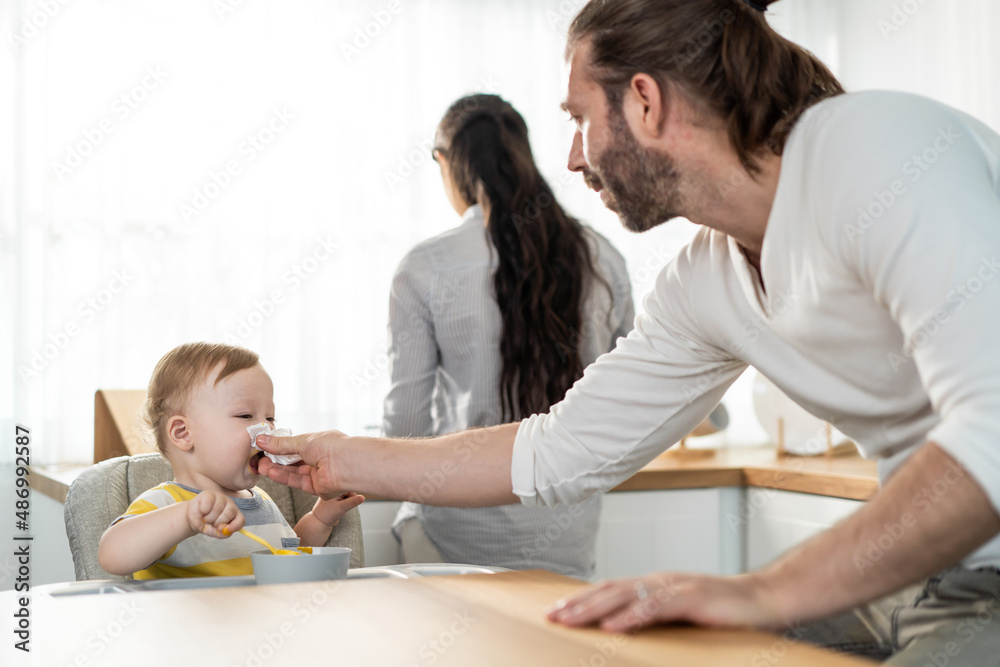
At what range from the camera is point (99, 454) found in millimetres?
1870

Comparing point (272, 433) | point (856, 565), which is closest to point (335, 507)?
point (272, 433)

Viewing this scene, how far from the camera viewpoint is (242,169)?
252cm

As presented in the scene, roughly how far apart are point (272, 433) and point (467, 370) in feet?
1.80

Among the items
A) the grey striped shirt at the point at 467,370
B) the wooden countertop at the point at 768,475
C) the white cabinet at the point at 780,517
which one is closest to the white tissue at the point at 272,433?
the grey striped shirt at the point at 467,370

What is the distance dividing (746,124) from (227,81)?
184 centimetres

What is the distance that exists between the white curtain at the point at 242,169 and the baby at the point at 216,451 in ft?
3.36

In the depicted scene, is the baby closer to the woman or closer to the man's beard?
the woman

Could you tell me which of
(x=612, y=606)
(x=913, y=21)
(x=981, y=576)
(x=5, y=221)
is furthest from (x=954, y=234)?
(x=913, y=21)

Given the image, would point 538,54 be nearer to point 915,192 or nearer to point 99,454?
point 99,454

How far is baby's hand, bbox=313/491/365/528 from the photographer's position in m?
1.38

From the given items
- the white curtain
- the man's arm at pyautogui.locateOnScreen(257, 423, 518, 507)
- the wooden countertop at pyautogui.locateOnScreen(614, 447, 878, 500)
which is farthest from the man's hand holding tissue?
the white curtain

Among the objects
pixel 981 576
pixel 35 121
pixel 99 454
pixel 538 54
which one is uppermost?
pixel 538 54

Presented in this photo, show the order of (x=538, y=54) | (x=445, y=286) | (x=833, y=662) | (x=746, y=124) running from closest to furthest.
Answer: (x=833, y=662) → (x=746, y=124) → (x=445, y=286) → (x=538, y=54)

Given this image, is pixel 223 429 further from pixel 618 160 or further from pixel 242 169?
pixel 242 169
